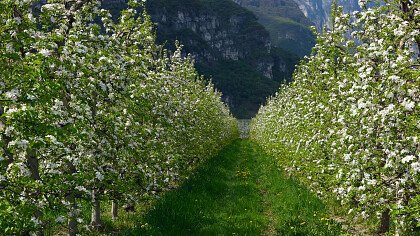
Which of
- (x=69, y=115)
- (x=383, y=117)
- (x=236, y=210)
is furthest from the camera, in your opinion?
(x=236, y=210)

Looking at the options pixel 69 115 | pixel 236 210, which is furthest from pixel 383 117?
pixel 236 210

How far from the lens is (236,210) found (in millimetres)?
14648

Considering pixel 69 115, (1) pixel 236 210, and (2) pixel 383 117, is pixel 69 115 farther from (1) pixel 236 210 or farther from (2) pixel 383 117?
(1) pixel 236 210

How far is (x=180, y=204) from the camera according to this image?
13.5 metres

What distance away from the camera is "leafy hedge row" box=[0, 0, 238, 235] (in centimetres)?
641

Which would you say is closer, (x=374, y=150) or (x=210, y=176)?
(x=374, y=150)

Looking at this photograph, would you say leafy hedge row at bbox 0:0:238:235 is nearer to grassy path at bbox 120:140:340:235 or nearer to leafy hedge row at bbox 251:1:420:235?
grassy path at bbox 120:140:340:235

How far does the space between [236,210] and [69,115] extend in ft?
27.6

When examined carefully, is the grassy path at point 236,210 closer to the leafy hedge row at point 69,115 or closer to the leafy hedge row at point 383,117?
the leafy hedge row at point 69,115

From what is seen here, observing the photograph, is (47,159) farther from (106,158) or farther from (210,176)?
(210,176)

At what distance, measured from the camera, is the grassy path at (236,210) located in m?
11.7

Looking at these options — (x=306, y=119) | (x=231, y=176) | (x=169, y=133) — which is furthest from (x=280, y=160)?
(x=169, y=133)

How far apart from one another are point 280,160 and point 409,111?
17.4m

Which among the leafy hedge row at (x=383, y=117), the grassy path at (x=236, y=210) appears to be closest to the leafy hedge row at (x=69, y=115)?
the grassy path at (x=236, y=210)
